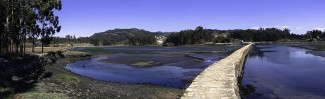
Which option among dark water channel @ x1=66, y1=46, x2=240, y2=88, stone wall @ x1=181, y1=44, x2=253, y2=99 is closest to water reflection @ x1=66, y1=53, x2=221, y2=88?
dark water channel @ x1=66, y1=46, x2=240, y2=88

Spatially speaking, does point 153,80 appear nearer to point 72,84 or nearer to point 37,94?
point 72,84

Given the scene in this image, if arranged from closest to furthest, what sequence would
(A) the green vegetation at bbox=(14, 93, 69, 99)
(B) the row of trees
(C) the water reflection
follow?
1. (A) the green vegetation at bbox=(14, 93, 69, 99)
2. (C) the water reflection
3. (B) the row of trees

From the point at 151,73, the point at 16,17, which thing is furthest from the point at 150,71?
the point at 16,17

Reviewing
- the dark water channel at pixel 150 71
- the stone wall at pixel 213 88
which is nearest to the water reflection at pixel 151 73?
the dark water channel at pixel 150 71

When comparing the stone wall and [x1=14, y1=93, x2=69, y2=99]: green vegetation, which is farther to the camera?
[x1=14, y1=93, x2=69, y2=99]: green vegetation

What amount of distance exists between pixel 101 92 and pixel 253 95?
9.02 metres

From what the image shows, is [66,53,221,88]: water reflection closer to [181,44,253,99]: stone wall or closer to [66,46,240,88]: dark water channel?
[66,46,240,88]: dark water channel

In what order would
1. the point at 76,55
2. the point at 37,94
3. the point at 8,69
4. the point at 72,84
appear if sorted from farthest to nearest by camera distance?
the point at 76,55, the point at 8,69, the point at 72,84, the point at 37,94

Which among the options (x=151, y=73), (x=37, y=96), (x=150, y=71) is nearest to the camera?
(x=37, y=96)

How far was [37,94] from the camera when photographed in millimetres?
18578

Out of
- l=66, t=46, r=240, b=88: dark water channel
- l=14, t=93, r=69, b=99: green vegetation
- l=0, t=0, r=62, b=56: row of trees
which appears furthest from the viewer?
l=0, t=0, r=62, b=56: row of trees

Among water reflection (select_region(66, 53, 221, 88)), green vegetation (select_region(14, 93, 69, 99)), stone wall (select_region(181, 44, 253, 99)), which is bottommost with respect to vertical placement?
water reflection (select_region(66, 53, 221, 88))

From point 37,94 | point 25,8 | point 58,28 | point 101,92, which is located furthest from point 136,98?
point 58,28

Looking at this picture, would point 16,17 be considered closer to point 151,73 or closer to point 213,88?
point 151,73
